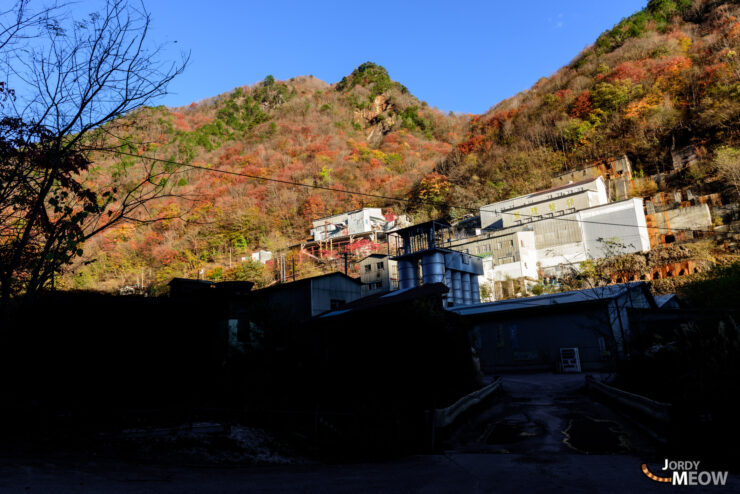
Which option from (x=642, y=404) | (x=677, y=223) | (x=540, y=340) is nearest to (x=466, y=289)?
(x=540, y=340)

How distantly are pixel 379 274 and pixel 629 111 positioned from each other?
3918 cm

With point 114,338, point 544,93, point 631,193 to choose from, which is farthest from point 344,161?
point 114,338

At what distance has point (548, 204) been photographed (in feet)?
148

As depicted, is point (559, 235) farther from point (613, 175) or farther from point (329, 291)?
point (329, 291)

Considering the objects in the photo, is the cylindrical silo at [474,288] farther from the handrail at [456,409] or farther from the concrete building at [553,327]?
the handrail at [456,409]

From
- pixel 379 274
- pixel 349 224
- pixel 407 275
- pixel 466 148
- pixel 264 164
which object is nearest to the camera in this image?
pixel 407 275

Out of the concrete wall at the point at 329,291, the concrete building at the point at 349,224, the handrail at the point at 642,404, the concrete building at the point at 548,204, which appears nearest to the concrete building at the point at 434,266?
the concrete wall at the point at 329,291

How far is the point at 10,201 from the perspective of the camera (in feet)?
20.2

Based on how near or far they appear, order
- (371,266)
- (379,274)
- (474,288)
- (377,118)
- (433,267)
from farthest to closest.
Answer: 1. (377,118)
2. (371,266)
3. (379,274)
4. (474,288)
5. (433,267)

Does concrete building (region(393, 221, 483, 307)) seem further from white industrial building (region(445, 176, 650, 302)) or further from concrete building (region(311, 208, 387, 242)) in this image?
concrete building (region(311, 208, 387, 242))

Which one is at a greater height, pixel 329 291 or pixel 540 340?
pixel 329 291

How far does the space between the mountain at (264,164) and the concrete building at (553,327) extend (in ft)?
64.6

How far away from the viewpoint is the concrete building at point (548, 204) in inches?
1689

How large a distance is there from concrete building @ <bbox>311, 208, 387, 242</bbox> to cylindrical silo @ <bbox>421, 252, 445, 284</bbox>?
22688mm
